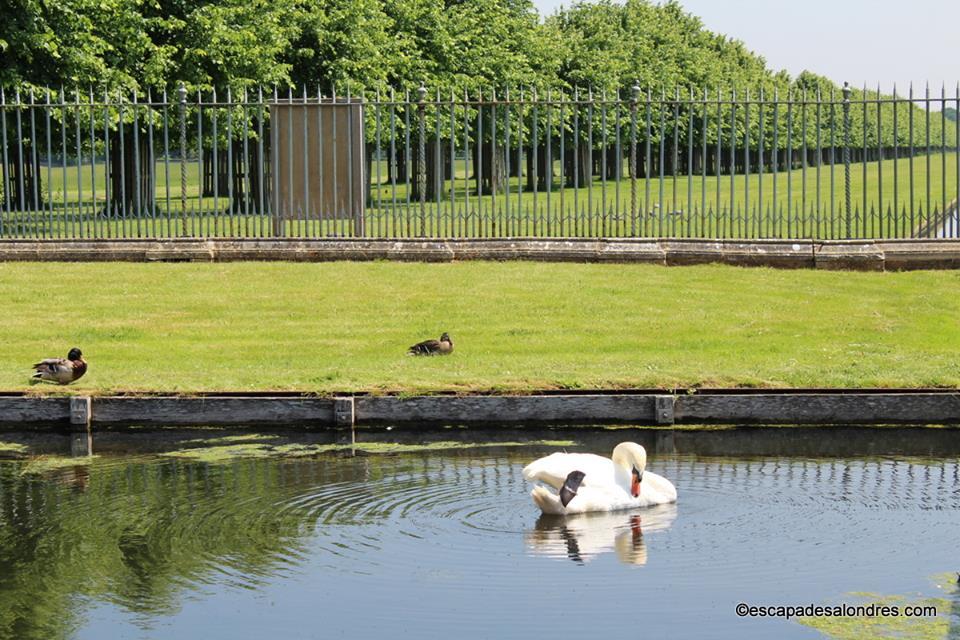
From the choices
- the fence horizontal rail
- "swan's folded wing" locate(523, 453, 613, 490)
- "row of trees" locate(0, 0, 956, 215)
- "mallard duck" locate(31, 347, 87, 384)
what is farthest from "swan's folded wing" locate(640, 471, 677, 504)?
"row of trees" locate(0, 0, 956, 215)

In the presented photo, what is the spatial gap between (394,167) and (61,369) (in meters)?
10.5

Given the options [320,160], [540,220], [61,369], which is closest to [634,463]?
[61,369]

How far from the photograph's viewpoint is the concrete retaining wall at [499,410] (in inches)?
614

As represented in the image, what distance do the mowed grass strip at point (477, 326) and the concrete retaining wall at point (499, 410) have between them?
378mm

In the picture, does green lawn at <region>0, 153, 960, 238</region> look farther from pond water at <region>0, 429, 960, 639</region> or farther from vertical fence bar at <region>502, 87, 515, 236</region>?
pond water at <region>0, 429, 960, 639</region>

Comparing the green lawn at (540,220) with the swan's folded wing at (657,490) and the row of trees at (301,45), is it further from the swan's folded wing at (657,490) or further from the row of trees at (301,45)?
the swan's folded wing at (657,490)

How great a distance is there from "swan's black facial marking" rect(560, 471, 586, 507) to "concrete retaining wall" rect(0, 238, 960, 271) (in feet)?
44.5

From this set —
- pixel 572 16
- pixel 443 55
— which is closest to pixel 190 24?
pixel 443 55

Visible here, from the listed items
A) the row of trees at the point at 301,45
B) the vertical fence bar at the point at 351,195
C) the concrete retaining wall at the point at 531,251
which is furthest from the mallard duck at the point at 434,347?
the row of trees at the point at 301,45

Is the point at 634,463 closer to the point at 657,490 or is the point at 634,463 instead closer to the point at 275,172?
the point at 657,490

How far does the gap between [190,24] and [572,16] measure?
4259cm

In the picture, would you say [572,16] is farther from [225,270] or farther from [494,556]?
[494,556]

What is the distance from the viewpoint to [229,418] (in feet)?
51.4

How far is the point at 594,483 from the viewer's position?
38.7 ft
